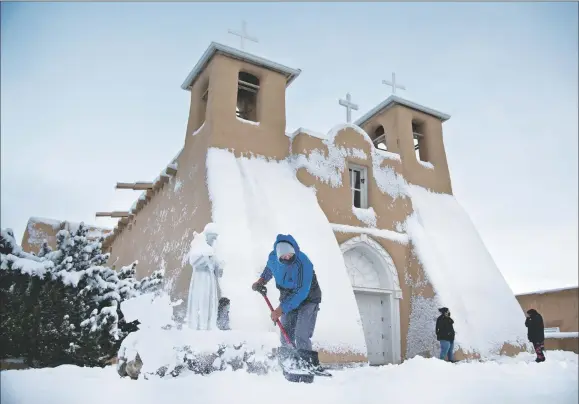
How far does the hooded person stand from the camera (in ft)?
18.8

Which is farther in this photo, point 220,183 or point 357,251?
point 357,251

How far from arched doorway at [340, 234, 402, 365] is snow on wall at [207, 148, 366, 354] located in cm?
184

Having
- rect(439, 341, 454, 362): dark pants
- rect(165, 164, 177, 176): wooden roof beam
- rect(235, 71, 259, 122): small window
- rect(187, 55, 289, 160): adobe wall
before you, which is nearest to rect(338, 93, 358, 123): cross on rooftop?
rect(187, 55, 289, 160): adobe wall

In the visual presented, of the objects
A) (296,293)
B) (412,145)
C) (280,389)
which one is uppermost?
(412,145)

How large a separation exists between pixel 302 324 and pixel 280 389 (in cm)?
114

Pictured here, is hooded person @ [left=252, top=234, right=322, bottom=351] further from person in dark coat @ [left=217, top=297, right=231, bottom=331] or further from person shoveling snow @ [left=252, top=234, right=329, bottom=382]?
person in dark coat @ [left=217, top=297, right=231, bottom=331]

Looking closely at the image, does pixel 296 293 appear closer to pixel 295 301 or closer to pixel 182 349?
pixel 295 301

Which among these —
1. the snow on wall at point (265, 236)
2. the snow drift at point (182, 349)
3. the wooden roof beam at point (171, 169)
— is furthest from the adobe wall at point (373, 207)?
the snow drift at point (182, 349)

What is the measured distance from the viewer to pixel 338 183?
1295 cm

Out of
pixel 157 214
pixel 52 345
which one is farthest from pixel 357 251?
pixel 52 345

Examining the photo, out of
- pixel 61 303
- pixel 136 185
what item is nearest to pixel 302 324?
pixel 61 303

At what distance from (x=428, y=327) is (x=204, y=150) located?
7.41 m

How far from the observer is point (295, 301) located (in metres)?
5.73

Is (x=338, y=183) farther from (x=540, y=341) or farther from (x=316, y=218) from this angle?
(x=540, y=341)
